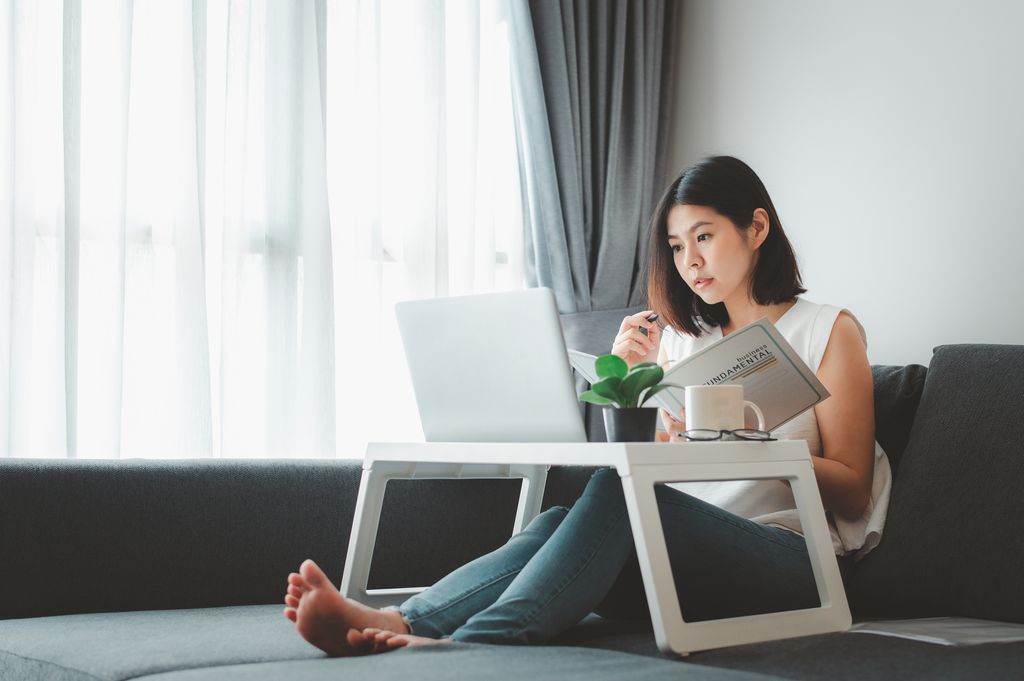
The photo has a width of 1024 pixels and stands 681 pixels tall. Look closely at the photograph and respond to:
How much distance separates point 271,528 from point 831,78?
5.30ft

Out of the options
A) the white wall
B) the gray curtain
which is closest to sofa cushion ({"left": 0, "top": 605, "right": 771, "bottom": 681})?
the white wall

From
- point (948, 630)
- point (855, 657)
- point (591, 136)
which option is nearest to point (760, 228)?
point (948, 630)

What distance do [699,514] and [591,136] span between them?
1.61 meters

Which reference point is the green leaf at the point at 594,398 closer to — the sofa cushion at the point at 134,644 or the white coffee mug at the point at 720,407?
the white coffee mug at the point at 720,407

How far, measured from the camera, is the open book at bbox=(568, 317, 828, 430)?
132 centimetres

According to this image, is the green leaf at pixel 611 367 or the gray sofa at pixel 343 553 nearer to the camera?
the gray sofa at pixel 343 553

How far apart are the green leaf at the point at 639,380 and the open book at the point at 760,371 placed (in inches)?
2.5

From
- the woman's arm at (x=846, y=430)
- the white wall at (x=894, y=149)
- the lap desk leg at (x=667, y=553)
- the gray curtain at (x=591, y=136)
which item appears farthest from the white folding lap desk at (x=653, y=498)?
the gray curtain at (x=591, y=136)

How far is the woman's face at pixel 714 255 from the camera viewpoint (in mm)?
1789

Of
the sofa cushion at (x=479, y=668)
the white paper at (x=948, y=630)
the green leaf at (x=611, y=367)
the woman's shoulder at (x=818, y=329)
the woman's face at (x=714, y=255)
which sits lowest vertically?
the white paper at (x=948, y=630)

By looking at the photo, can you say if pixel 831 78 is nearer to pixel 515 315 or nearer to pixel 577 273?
pixel 577 273

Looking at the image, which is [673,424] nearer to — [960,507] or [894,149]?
[960,507]

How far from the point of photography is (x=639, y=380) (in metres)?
Result: 1.30

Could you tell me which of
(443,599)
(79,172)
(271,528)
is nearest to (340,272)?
(79,172)
